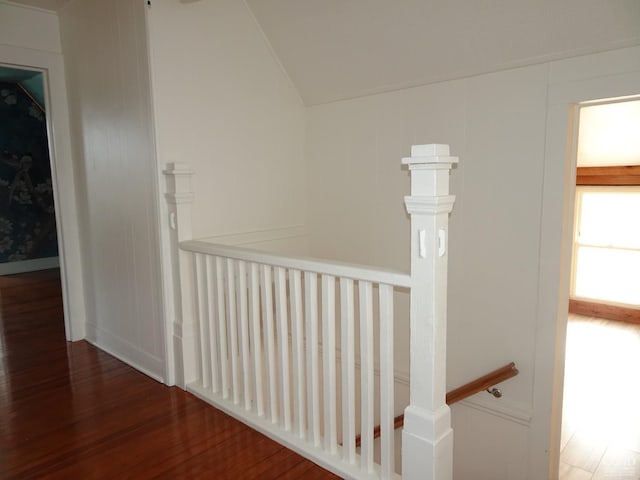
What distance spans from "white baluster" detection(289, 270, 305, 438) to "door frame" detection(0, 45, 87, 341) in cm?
223

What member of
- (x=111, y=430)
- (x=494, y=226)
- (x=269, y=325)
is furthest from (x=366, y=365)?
(x=111, y=430)

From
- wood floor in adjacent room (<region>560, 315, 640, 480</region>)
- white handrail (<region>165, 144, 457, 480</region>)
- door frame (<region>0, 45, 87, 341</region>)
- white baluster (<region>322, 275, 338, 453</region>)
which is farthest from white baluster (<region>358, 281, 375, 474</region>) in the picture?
door frame (<region>0, 45, 87, 341</region>)

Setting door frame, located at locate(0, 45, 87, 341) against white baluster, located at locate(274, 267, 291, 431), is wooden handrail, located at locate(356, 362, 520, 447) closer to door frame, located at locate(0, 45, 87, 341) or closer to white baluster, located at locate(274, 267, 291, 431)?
white baluster, located at locate(274, 267, 291, 431)

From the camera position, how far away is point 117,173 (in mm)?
2785

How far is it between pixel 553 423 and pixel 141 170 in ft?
8.71

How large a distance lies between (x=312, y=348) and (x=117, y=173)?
1771 millimetres

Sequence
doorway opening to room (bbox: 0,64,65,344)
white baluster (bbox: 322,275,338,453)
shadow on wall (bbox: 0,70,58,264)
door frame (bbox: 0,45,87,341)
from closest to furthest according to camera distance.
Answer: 1. white baluster (bbox: 322,275,338,453)
2. door frame (bbox: 0,45,87,341)
3. doorway opening to room (bbox: 0,64,65,344)
4. shadow on wall (bbox: 0,70,58,264)

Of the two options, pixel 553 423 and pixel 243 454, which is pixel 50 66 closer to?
pixel 243 454

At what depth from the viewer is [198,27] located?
2.60m

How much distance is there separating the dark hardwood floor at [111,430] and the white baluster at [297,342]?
5.7 inches

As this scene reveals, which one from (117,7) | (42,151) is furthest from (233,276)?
(42,151)

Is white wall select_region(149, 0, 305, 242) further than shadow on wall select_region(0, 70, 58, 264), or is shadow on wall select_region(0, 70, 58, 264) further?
shadow on wall select_region(0, 70, 58, 264)

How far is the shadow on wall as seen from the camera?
6.03 meters

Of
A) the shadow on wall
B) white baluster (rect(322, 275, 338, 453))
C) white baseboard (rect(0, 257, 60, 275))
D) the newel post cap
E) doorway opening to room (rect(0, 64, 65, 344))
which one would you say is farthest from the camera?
white baseboard (rect(0, 257, 60, 275))
